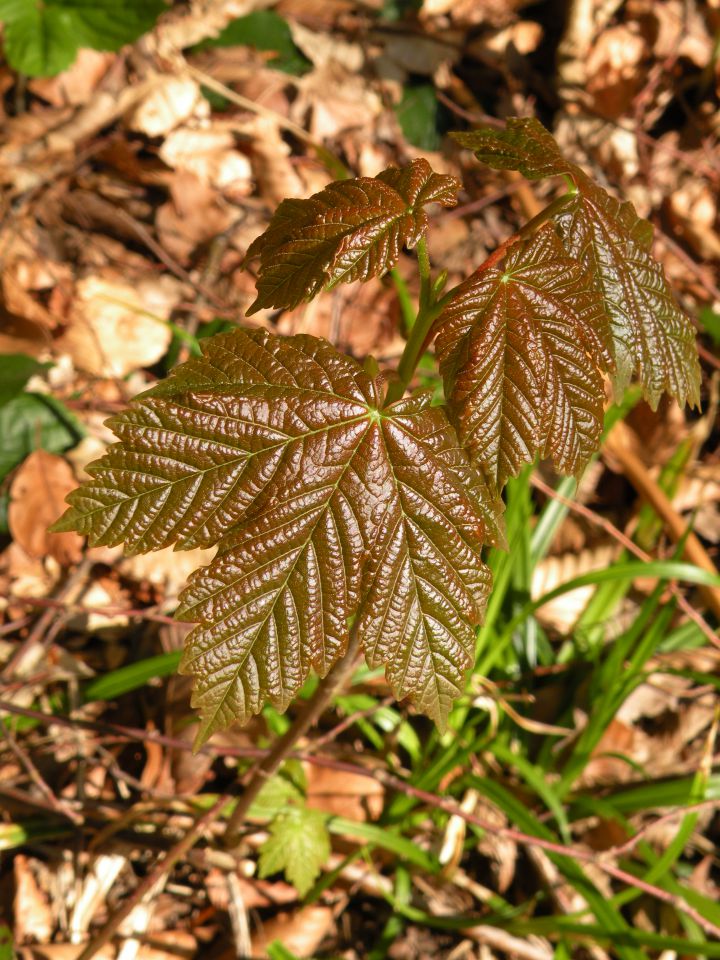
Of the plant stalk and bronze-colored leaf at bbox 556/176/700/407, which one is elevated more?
bronze-colored leaf at bbox 556/176/700/407

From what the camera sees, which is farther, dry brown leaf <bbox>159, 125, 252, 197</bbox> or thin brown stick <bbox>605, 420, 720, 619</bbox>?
dry brown leaf <bbox>159, 125, 252, 197</bbox>

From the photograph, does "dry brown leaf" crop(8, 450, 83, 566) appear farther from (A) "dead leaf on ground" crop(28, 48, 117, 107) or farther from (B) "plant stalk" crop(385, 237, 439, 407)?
(A) "dead leaf on ground" crop(28, 48, 117, 107)

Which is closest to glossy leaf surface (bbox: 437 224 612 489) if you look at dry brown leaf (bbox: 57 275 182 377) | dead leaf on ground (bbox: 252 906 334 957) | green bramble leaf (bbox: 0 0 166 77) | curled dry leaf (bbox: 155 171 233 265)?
dead leaf on ground (bbox: 252 906 334 957)

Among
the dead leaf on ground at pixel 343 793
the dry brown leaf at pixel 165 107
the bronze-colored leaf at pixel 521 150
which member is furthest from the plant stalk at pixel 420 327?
the dry brown leaf at pixel 165 107

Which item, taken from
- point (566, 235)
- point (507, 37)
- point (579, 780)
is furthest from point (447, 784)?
point (507, 37)

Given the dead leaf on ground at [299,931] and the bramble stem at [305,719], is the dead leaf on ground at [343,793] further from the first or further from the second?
the bramble stem at [305,719]

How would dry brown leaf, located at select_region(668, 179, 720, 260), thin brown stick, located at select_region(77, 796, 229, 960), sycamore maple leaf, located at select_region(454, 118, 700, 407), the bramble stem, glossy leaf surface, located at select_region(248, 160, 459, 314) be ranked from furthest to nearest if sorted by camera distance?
dry brown leaf, located at select_region(668, 179, 720, 260)
thin brown stick, located at select_region(77, 796, 229, 960)
the bramble stem
sycamore maple leaf, located at select_region(454, 118, 700, 407)
glossy leaf surface, located at select_region(248, 160, 459, 314)
